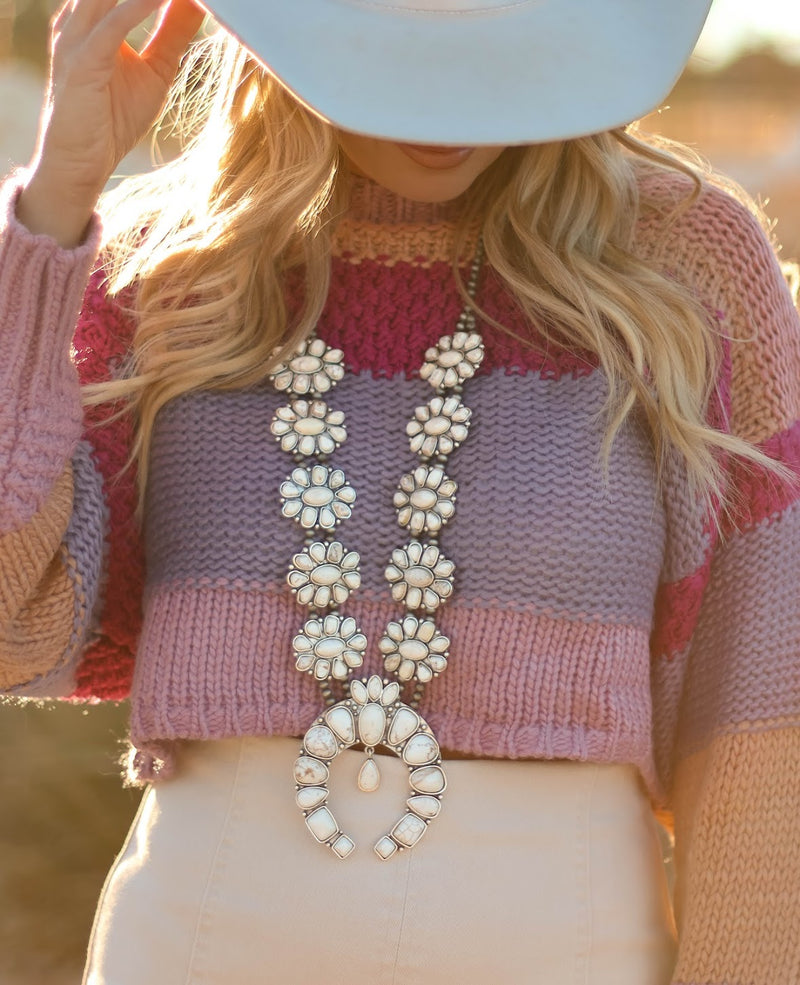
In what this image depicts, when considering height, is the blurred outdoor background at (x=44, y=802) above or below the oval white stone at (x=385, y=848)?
below

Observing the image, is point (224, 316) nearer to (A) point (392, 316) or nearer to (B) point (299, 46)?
(A) point (392, 316)

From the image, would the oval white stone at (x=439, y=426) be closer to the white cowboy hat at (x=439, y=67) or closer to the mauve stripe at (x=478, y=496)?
the mauve stripe at (x=478, y=496)

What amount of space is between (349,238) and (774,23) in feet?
12.1

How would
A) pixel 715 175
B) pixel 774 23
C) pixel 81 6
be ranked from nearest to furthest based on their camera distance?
pixel 81 6, pixel 715 175, pixel 774 23

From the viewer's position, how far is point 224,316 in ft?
5.08

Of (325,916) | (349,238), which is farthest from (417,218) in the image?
(325,916)

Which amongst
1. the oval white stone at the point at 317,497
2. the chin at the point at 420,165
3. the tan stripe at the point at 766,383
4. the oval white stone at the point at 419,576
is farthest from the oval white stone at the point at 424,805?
the chin at the point at 420,165

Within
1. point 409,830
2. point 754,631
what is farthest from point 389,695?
point 754,631

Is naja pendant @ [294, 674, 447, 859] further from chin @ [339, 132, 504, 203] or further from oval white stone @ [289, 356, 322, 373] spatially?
chin @ [339, 132, 504, 203]

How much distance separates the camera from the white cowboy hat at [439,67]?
46.1 inches

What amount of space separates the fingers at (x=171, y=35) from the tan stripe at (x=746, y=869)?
908 millimetres

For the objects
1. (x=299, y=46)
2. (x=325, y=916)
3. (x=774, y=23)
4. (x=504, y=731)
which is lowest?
(x=774, y=23)

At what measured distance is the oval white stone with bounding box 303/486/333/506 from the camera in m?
1.44

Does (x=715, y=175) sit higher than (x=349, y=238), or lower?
higher
